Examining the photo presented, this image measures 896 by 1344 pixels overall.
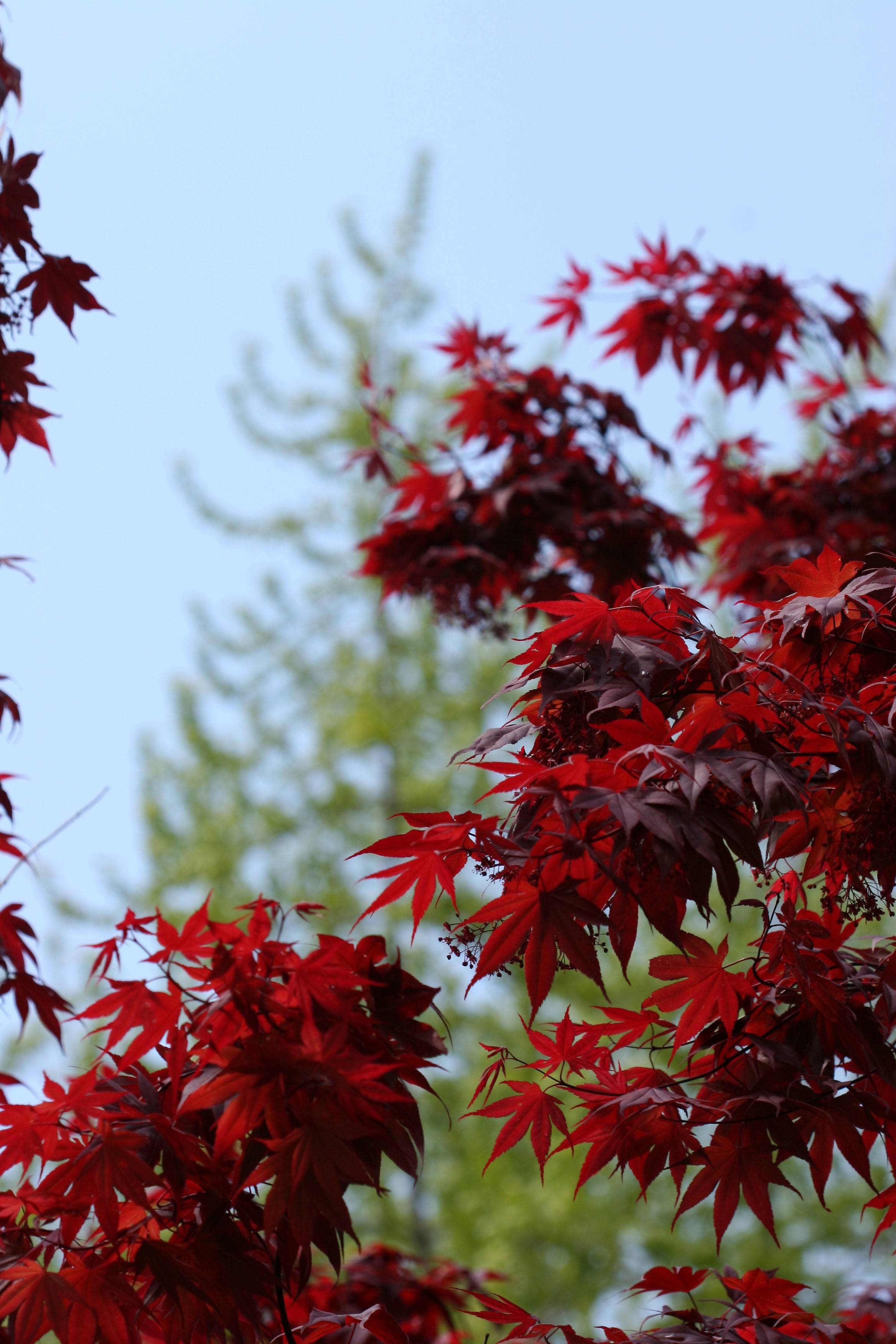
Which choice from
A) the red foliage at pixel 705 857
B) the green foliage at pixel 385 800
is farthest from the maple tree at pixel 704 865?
the green foliage at pixel 385 800

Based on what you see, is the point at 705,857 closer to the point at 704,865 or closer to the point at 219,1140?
the point at 704,865

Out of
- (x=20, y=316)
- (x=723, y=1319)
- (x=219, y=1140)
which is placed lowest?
(x=723, y=1319)

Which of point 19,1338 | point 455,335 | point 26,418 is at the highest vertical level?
point 455,335

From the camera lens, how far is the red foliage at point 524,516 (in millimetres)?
3123

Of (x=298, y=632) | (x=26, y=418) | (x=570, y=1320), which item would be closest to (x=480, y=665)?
(x=298, y=632)

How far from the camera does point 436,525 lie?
10.4 ft

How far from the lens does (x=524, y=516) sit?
10.3ft

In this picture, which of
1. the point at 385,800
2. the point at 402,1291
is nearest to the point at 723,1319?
the point at 402,1291

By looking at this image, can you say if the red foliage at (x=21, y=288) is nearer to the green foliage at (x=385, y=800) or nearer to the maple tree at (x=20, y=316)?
the maple tree at (x=20, y=316)

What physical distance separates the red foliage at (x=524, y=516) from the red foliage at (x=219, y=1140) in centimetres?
179

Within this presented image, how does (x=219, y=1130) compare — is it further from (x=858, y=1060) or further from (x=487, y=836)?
(x=858, y=1060)

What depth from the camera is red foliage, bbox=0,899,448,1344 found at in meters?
1.22

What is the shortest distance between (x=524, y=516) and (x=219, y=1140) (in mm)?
2168

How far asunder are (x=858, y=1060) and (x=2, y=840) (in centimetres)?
118
